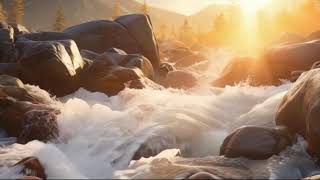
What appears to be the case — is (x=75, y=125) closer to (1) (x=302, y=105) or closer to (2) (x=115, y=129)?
(2) (x=115, y=129)

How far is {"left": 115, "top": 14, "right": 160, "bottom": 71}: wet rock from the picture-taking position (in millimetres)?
31734

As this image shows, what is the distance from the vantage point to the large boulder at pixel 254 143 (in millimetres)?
11344

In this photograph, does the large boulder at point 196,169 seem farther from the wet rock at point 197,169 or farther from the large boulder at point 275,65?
the large boulder at point 275,65

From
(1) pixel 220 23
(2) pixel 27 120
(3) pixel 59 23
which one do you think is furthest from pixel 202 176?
(1) pixel 220 23

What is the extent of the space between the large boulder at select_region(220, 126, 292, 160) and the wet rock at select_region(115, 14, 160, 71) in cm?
2030

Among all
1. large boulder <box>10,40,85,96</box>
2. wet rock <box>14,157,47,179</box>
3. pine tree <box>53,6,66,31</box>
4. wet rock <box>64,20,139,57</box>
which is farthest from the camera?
pine tree <box>53,6,66,31</box>

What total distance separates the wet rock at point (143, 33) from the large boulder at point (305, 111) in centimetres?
1834

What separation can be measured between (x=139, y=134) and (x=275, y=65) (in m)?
14.3

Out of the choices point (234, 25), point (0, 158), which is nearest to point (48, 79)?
point (0, 158)

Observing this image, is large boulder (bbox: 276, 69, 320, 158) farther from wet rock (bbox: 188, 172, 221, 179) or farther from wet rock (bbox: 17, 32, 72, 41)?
wet rock (bbox: 17, 32, 72, 41)

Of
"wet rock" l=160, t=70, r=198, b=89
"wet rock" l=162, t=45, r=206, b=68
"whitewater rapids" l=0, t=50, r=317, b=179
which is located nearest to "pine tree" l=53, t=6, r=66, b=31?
"wet rock" l=162, t=45, r=206, b=68

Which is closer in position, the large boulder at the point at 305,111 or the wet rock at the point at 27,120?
the large boulder at the point at 305,111

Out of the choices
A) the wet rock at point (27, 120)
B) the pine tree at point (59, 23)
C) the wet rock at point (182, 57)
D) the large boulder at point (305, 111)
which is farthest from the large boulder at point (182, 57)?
the large boulder at point (305, 111)

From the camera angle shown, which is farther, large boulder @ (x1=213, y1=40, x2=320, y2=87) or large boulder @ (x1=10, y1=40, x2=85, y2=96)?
large boulder @ (x1=213, y1=40, x2=320, y2=87)
